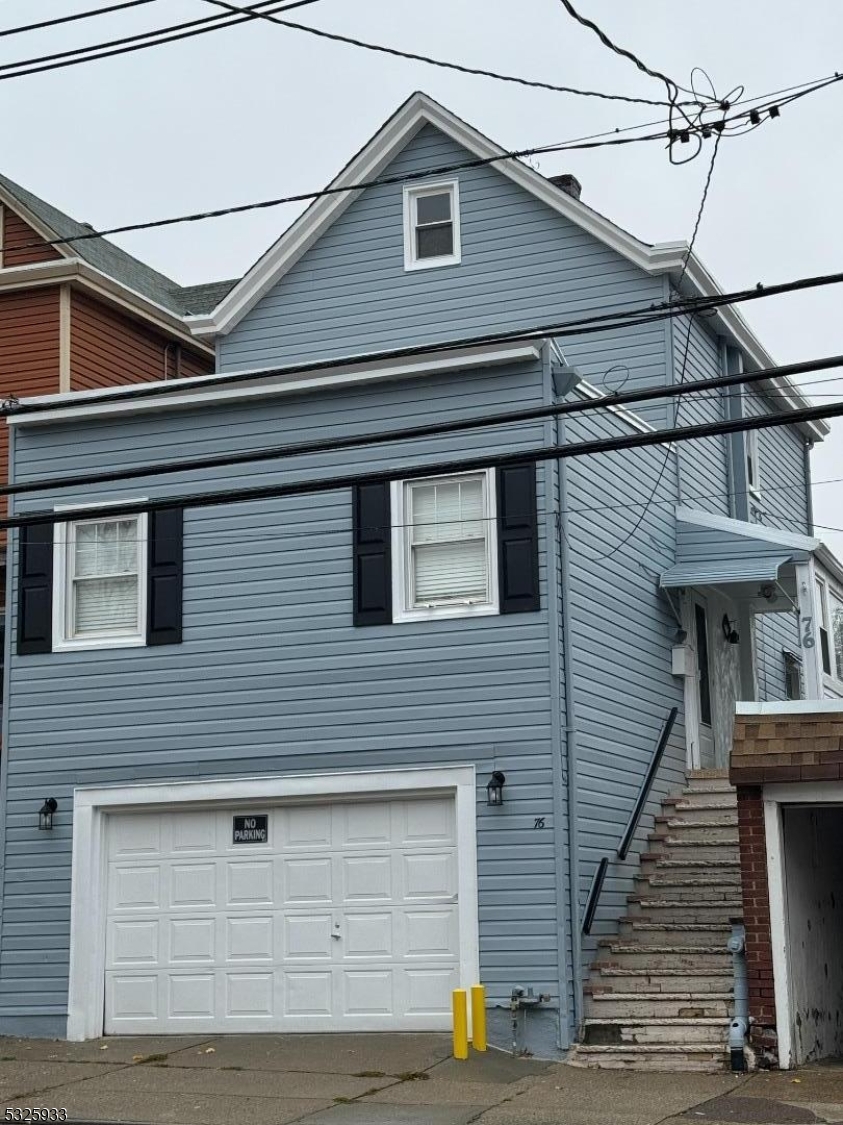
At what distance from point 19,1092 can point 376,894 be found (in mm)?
4012

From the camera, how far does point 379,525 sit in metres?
16.3

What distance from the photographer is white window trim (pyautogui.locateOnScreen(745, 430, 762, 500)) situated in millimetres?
23578

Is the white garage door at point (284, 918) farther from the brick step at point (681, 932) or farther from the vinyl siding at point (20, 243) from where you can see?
the vinyl siding at point (20, 243)

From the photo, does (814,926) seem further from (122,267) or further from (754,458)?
(122,267)

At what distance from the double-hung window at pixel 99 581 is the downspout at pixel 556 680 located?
4491mm

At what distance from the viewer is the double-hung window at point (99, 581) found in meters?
17.3

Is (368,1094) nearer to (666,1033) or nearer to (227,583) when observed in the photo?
(666,1033)

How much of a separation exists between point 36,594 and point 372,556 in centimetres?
387

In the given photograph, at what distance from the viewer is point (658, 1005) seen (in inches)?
576

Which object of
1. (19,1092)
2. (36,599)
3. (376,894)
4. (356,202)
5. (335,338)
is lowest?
(19,1092)

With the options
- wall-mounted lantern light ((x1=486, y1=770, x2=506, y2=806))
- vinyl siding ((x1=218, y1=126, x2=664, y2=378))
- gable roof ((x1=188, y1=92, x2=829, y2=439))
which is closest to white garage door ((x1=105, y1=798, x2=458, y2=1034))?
wall-mounted lantern light ((x1=486, y1=770, x2=506, y2=806))

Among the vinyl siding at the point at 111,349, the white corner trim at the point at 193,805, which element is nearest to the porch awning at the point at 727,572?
the white corner trim at the point at 193,805

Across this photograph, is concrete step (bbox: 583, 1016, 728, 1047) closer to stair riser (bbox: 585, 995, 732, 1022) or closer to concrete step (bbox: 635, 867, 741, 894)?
stair riser (bbox: 585, 995, 732, 1022)

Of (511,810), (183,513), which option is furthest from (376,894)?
(183,513)
